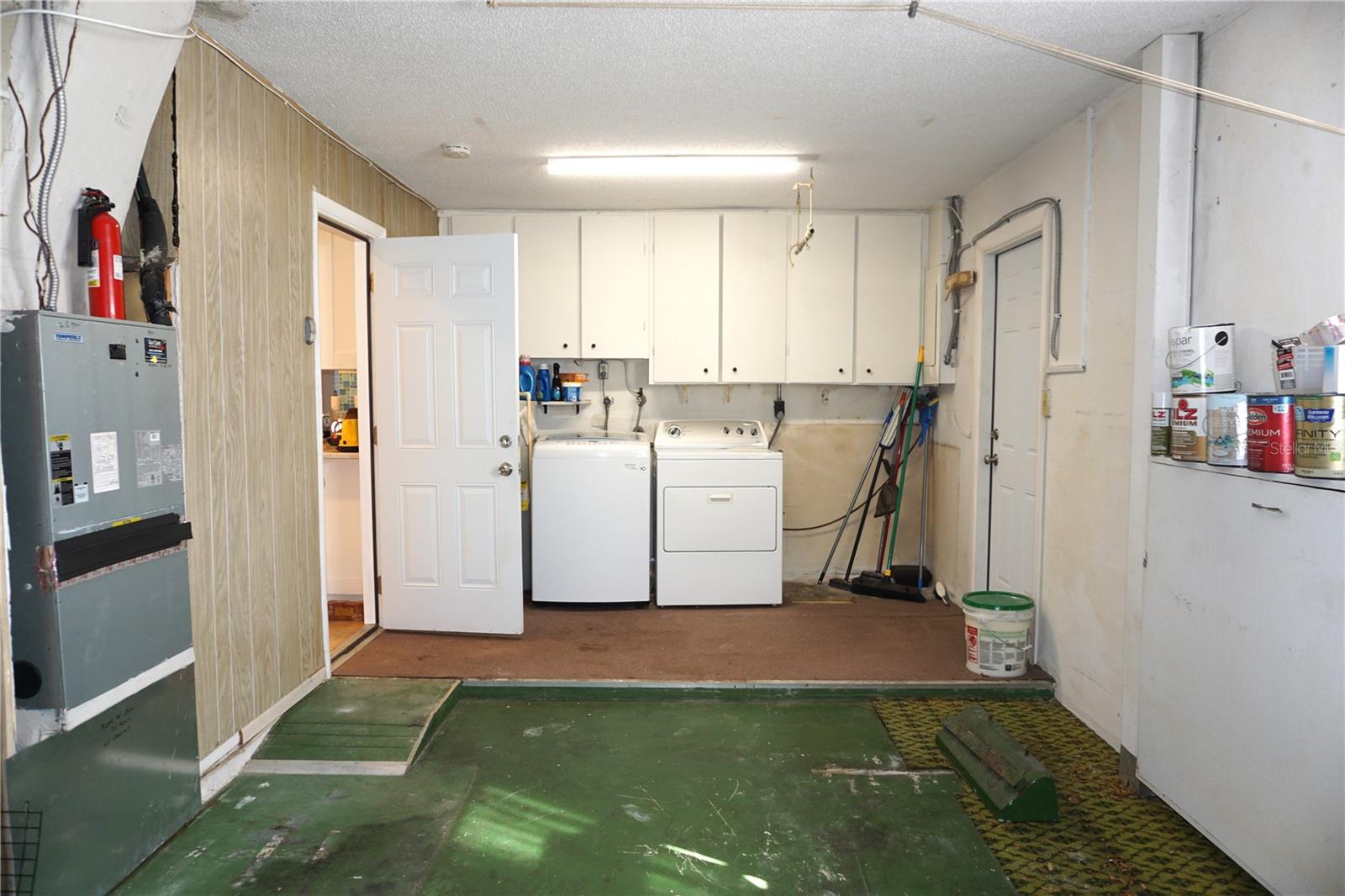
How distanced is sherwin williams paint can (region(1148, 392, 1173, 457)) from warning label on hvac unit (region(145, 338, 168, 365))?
290 cm

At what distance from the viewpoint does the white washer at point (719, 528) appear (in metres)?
4.37

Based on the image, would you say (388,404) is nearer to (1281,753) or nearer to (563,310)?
(563,310)

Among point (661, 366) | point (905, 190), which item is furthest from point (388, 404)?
point (905, 190)

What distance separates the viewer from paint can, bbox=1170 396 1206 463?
2168 mm

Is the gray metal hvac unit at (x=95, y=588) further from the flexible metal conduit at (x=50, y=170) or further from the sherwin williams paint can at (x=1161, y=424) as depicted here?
the sherwin williams paint can at (x=1161, y=424)

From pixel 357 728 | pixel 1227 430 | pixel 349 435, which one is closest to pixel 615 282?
pixel 349 435

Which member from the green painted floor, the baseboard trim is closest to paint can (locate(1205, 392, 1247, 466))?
the green painted floor

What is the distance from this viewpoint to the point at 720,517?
4387 millimetres

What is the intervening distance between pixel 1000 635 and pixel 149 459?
319 centimetres

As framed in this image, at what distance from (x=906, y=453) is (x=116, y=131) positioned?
13.4 ft

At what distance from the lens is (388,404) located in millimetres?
3859

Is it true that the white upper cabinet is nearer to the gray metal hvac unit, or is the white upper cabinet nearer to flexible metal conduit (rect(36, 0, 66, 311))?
the gray metal hvac unit

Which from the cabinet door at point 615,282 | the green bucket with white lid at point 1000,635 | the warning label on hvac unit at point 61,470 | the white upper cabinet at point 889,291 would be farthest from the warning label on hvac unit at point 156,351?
the white upper cabinet at point 889,291

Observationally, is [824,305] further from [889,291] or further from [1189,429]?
[1189,429]
